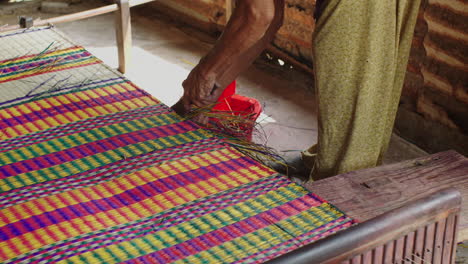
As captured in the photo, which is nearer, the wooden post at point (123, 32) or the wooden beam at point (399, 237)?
the wooden beam at point (399, 237)

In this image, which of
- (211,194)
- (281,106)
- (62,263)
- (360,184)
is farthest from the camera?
(281,106)

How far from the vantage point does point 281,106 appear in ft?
14.4

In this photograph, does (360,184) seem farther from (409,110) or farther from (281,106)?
(281,106)

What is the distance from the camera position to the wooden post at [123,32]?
4305 millimetres

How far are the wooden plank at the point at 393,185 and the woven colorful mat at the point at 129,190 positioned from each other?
230 mm

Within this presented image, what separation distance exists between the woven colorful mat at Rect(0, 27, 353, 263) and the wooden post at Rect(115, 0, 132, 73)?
2102mm

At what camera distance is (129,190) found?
1.69 m

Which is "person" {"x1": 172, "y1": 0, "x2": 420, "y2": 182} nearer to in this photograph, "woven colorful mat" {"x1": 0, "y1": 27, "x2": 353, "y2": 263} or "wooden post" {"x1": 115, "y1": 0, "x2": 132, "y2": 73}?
"woven colorful mat" {"x1": 0, "y1": 27, "x2": 353, "y2": 263}

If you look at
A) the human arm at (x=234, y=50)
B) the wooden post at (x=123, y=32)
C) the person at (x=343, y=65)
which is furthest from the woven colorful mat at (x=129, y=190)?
the wooden post at (x=123, y=32)

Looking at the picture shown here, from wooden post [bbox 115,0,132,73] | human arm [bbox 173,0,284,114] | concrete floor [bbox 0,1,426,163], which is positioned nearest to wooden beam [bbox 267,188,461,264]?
human arm [bbox 173,0,284,114]

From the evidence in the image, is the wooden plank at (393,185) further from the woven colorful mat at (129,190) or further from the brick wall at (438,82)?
the brick wall at (438,82)

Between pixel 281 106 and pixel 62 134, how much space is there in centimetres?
256

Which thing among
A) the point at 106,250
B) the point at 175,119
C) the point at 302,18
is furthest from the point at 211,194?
the point at 302,18

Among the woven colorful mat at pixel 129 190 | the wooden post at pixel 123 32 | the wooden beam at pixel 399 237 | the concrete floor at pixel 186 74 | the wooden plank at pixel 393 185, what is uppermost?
the wooden beam at pixel 399 237
